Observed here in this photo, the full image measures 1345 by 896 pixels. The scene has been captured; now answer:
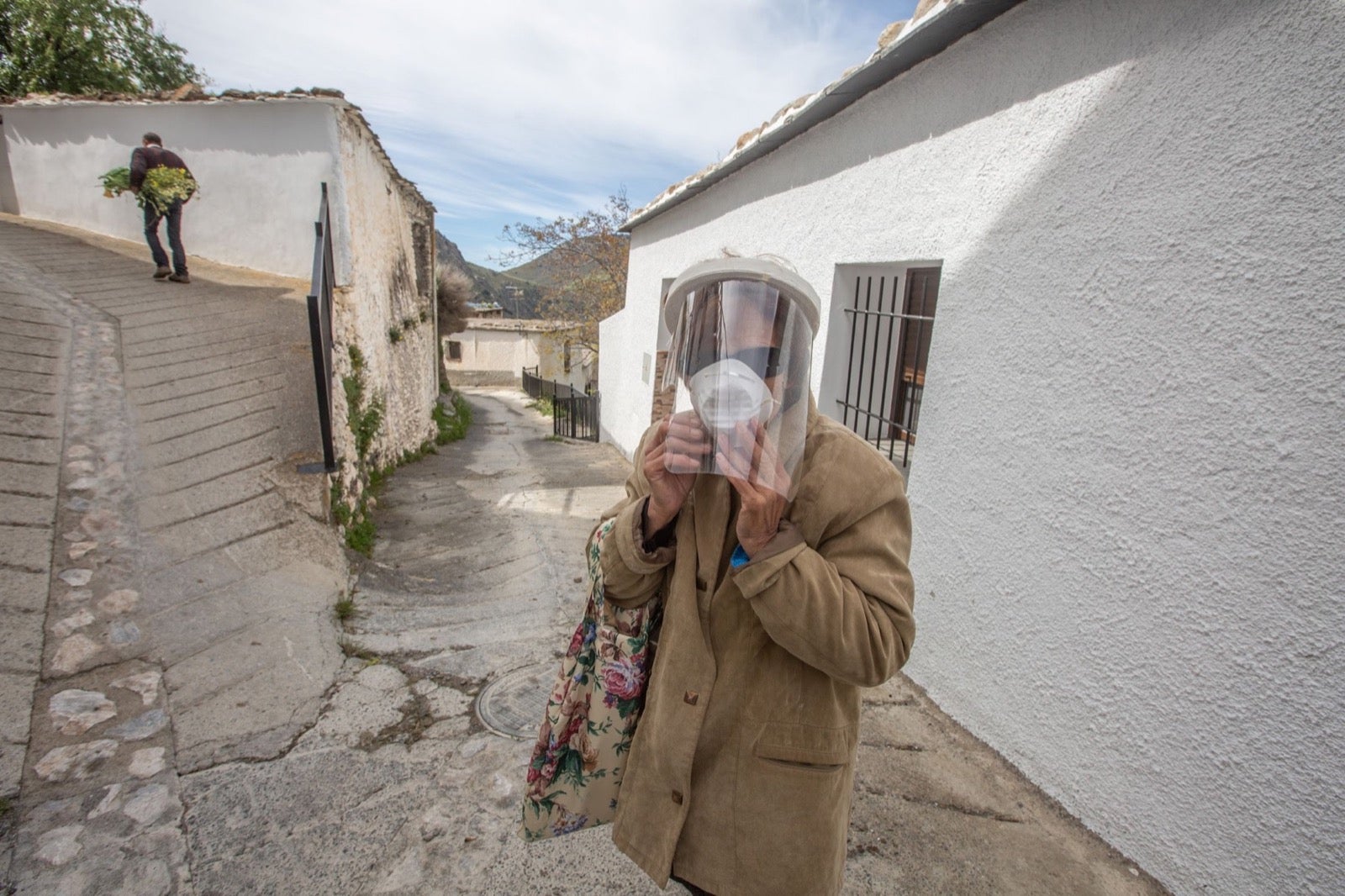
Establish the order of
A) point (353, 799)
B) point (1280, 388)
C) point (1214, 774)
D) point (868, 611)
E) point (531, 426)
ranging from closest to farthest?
point (868, 611)
point (1280, 388)
point (1214, 774)
point (353, 799)
point (531, 426)

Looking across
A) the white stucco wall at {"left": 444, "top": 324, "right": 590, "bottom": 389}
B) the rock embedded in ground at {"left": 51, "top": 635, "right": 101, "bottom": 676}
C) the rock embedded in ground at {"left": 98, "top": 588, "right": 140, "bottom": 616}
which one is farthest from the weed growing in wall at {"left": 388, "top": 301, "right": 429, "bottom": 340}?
the white stucco wall at {"left": 444, "top": 324, "right": 590, "bottom": 389}

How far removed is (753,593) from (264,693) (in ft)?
8.08

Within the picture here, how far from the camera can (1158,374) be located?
1999 mm

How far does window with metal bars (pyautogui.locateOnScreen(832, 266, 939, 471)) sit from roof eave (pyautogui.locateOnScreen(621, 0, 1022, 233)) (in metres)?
1.01

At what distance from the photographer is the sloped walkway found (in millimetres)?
1951

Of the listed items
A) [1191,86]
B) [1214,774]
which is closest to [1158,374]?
[1191,86]

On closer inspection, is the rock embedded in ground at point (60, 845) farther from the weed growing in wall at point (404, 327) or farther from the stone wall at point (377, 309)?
the weed growing in wall at point (404, 327)

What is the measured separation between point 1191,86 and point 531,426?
50.8 feet

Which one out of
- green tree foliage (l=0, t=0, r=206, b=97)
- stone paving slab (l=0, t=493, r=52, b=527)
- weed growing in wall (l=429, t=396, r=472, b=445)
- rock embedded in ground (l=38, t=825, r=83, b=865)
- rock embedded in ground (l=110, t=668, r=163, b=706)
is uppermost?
green tree foliage (l=0, t=0, r=206, b=97)

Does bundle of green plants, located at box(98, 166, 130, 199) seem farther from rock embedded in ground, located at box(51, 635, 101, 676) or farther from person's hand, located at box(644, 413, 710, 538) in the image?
person's hand, located at box(644, 413, 710, 538)

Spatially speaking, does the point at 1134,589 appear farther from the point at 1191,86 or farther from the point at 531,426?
the point at 531,426

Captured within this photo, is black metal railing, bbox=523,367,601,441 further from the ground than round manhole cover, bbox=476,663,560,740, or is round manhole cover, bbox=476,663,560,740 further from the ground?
round manhole cover, bbox=476,663,560,740

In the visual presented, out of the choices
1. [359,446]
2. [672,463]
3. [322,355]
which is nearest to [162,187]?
[359,446]

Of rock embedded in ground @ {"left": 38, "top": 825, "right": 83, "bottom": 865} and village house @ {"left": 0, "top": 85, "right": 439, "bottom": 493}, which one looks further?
village house @ {"left": 0, "top": 85, "right": 439, "bottom": 493}
